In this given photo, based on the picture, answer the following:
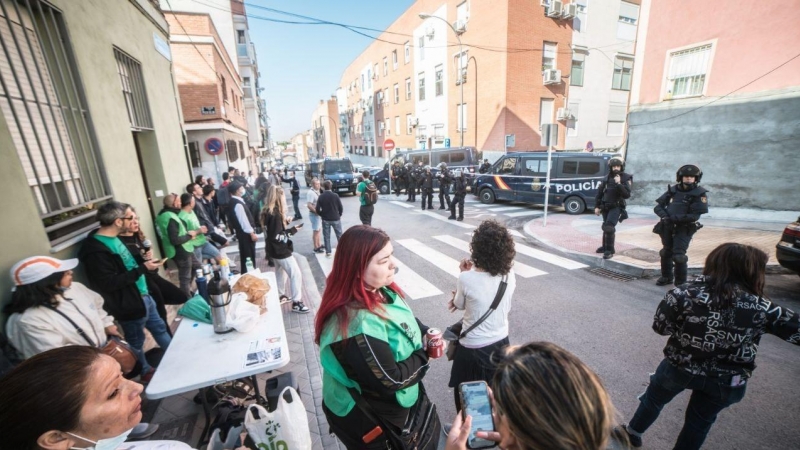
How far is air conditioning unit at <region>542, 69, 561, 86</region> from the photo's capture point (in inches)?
789

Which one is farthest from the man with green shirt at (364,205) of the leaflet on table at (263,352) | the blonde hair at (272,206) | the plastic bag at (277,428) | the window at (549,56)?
the window at (549,56)

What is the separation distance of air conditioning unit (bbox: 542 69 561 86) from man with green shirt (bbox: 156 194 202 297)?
2160 centimetres

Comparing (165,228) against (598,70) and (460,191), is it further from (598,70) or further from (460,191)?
(598,70)

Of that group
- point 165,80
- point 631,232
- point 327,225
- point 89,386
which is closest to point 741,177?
point 631,232

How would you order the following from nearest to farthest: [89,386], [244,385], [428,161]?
[89,386] → [244,385] → [428,161]

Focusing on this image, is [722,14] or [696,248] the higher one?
[722,14]

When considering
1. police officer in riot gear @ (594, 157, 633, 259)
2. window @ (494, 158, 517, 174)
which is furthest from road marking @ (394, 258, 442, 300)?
window @ (494, 158, 517, 174)

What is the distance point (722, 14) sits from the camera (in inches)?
355

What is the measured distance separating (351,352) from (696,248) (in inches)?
342

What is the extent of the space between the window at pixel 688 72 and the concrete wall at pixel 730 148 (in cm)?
46

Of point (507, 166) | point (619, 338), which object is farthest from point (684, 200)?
point (507, 166)

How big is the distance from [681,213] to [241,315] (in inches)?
245

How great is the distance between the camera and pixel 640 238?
8102mm

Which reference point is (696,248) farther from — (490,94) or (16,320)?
(490,94)
